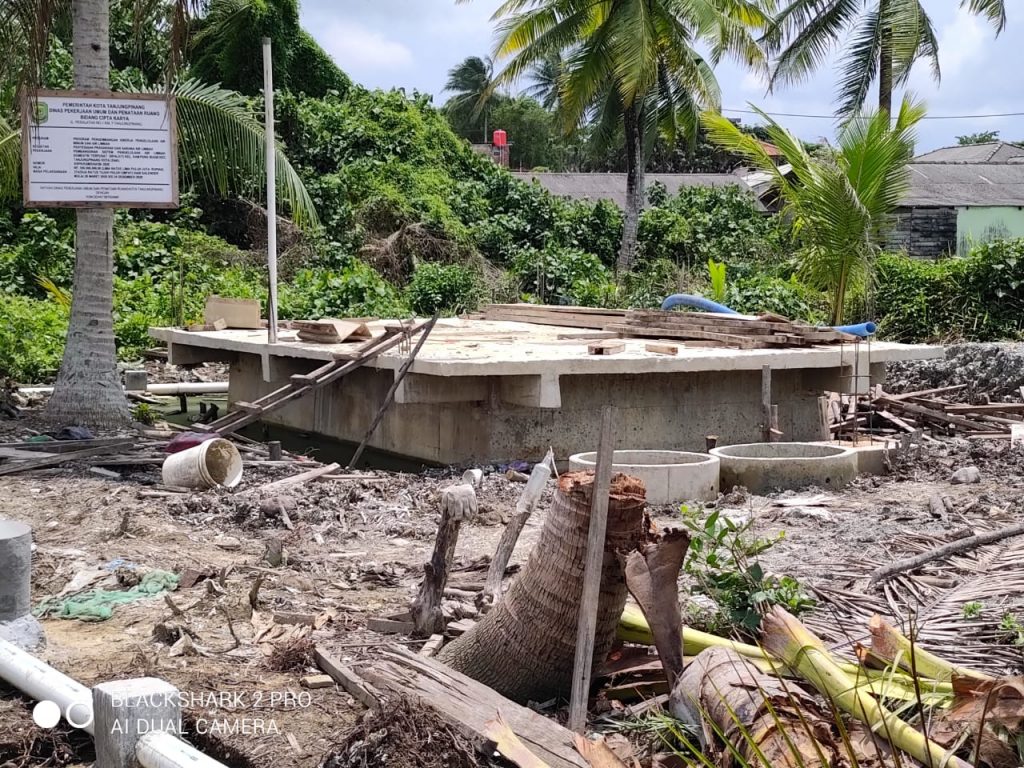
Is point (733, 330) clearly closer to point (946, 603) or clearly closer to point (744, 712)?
point (946, 603)

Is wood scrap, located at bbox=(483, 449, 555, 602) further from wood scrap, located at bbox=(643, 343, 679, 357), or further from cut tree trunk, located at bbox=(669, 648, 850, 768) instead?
wood scrap, located at bbox=(643, 343, 679, 357)

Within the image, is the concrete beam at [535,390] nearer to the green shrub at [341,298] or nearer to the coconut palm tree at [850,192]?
the coconut palm tree at [850,192]

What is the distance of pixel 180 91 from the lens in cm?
1304

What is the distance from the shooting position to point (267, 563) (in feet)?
23.9

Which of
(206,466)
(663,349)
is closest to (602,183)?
(663,349)

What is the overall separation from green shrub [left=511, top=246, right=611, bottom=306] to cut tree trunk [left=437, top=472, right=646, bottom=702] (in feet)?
66.9

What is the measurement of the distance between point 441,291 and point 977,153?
1193 inches

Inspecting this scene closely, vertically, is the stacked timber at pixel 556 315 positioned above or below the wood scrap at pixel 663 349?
above

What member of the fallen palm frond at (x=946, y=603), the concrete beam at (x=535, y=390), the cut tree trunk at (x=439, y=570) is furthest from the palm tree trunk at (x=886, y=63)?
the cut tree trunk at (x=439, y=570)

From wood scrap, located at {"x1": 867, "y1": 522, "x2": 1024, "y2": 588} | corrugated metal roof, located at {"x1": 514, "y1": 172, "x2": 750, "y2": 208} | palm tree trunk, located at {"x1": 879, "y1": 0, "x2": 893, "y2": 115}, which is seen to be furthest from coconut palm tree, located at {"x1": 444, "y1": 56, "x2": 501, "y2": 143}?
wood scrap, located at {"x1": 867, "y1": 522, "x2": 1024, "y2": 588}

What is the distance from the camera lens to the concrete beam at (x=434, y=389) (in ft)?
38.0

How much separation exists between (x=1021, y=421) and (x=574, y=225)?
1737 cm

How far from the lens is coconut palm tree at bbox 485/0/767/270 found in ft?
77.6

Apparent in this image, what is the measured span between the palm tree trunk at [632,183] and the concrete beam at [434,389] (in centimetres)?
1614
